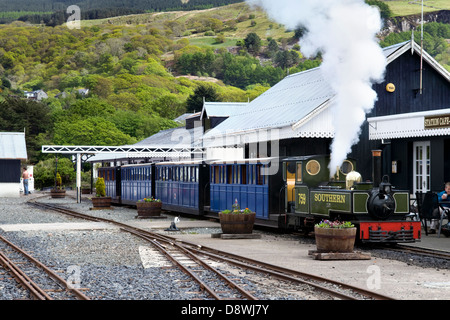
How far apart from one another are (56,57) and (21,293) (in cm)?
17891

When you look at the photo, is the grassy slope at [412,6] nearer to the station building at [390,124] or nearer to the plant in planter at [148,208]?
the station building at [390,124]

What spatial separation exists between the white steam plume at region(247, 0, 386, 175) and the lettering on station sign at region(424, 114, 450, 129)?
7.69 ft

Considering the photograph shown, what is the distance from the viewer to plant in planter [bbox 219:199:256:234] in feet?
58.0

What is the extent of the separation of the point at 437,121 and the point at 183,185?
458 inches

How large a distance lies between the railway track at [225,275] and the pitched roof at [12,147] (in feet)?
112

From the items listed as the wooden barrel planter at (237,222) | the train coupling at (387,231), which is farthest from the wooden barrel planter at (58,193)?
the train coupling at (387,231)

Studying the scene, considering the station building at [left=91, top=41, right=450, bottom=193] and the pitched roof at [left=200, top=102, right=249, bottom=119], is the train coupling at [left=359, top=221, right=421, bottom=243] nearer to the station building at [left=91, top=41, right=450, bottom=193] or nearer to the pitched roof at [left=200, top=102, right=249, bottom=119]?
the station building at [left=91, top=41, right=450, bottom=193]

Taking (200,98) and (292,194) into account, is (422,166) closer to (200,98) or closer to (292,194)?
(292,194)

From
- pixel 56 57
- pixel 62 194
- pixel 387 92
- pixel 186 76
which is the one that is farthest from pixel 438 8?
pixel 387 92

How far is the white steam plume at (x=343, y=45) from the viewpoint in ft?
55.8

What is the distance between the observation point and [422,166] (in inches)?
835

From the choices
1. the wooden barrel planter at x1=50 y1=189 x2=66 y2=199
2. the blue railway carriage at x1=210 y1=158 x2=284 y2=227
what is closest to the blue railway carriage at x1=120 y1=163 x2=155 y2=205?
the blue railway carriage at x1=210 y1=158 x2=284 y2=227

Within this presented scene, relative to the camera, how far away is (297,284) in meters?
10.1

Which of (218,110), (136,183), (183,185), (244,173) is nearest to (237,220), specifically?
(244,173)
